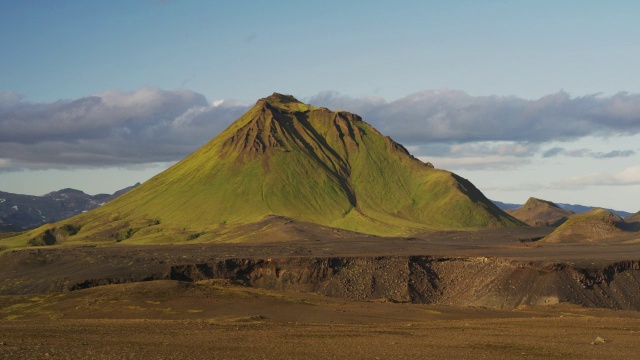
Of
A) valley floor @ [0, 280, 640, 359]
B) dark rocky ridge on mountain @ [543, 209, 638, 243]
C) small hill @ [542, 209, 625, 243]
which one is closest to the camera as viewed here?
valley floor @ [0, 280, 640, 359]

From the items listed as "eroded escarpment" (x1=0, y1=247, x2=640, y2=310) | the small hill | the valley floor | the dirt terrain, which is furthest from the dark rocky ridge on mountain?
the valley floor

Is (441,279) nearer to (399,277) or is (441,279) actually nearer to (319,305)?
(399,277)

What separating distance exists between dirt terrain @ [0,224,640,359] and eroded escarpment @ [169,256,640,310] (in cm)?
22

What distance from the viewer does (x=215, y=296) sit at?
294 feet

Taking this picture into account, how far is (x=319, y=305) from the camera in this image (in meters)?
87.2

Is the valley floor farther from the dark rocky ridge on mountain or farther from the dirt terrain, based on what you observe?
the dark rocky ridge on mountain

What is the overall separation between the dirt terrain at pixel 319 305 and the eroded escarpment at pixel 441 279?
0.22 meters

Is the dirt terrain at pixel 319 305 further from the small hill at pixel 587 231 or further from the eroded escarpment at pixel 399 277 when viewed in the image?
the small hill at pixel 587 231

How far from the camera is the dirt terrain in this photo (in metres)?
51.7

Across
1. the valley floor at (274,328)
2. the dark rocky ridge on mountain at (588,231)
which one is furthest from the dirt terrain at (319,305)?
the dark rocky ridge on mountain at (588,231)

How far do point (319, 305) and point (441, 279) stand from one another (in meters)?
33.0

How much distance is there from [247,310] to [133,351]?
36.6 metres

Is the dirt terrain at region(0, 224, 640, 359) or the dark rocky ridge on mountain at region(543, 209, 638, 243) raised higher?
the dark rocky ridge on mountain at region(543, 209, 638, 243)

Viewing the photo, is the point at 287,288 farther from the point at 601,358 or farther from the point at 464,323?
the point at 601,358
